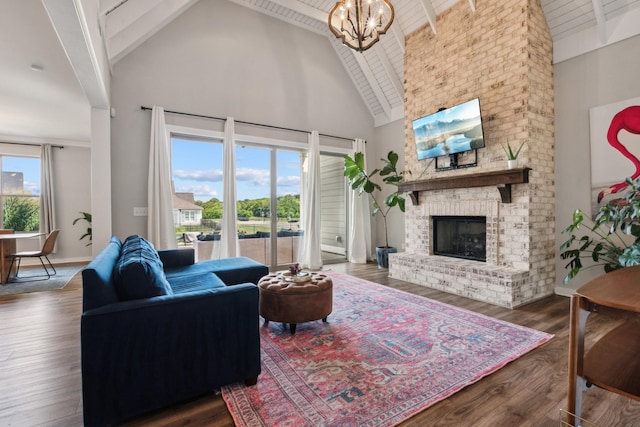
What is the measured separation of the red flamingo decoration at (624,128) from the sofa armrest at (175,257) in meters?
5.09

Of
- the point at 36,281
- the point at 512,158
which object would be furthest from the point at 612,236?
the point at 36,281

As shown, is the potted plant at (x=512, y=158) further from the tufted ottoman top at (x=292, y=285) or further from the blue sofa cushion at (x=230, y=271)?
the blue sofa cushion at (x=230, y=271)

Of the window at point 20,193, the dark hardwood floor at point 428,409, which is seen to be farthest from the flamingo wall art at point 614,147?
the window at point 20,193

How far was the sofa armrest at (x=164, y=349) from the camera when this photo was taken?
1.55 m

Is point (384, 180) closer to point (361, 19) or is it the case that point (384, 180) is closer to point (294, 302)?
point (361, 19)

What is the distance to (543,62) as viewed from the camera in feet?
12.9

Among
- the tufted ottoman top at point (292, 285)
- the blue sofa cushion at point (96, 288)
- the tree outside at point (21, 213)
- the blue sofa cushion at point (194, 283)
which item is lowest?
the tufted ottoman top at point (292, 285)

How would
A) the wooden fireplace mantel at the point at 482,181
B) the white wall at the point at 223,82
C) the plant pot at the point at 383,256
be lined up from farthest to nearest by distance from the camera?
the plant pot at the point at 383,256, the white wall at the point at 223,82, the wooden fireplace mantel at the point at 482,181

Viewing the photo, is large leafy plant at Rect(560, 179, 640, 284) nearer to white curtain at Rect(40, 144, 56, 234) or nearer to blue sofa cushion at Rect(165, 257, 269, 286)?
blue sofa cushion at Rect(165, 257, 269, 286)

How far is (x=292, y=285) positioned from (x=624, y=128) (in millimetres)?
4133

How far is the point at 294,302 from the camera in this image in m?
2.70

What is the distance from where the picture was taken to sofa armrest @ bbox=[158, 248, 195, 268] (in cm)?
376

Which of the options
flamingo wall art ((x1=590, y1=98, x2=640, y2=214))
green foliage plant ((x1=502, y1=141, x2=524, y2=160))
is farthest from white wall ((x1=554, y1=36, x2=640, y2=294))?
green foliage plant ((x1=502, y1=141, x2=524, y2=160))

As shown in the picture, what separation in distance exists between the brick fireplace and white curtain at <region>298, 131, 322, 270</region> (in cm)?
187
